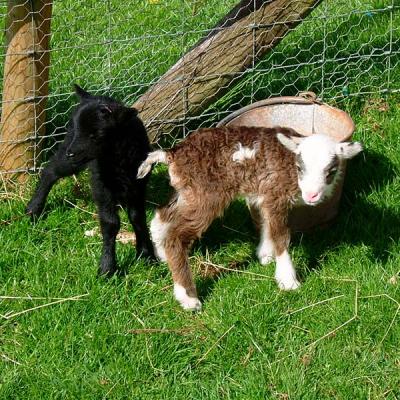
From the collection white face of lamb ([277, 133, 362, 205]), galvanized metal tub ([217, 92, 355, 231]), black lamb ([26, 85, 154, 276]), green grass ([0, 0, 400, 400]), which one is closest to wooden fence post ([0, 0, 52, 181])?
green grass ([0, 0, 400, 400])

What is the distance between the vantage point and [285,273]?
4.91m

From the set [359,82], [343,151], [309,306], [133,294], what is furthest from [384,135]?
[133,294]

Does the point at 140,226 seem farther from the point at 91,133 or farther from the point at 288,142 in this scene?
the point at 288,142

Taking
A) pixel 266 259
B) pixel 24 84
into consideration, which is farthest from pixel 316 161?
pixel 24 84

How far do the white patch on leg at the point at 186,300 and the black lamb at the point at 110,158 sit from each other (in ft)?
1.40

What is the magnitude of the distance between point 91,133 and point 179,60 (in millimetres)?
1485

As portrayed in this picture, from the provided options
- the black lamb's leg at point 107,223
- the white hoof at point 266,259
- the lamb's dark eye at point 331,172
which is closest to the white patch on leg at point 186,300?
the black lamb's leg at point 107,223

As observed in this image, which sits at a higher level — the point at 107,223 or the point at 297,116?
the point at 107,223

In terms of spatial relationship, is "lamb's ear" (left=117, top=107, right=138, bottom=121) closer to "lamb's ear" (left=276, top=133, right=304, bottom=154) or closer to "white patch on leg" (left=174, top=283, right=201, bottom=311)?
"lamb's ear" (left=276, top=133, right=304, bottom=154)

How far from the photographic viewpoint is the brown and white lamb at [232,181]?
15.8 ft

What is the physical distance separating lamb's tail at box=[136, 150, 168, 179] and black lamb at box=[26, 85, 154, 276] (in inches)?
3.5

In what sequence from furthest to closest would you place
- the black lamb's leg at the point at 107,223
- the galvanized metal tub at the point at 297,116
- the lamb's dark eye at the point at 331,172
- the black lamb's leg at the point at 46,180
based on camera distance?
the galvanized metal tub at the point at 297,116
the black lamb's leg at the point at 46,180
the black lamb's leg at the point at 107,223
the lamb's dark eye at the point at 331,172

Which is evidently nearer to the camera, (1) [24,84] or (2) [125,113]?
(2) [125,113]

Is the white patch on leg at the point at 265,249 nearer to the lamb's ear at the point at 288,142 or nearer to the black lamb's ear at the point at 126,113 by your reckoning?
the lamb's ear at the point at 288,142
